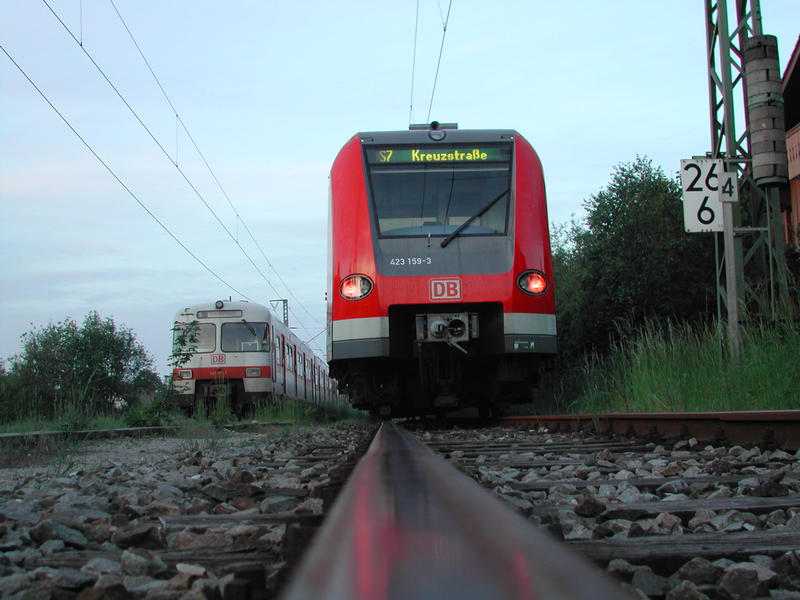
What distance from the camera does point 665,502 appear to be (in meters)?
2.79

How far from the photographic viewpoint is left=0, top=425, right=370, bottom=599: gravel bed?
1.74 metres

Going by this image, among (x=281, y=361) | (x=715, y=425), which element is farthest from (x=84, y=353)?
(x=715, y=425)

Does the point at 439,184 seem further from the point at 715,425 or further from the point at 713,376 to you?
the point at 715,425

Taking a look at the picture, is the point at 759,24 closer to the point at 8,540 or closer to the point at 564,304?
the point at 564,304

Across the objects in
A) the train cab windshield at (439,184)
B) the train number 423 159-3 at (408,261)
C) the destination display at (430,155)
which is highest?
the destination display at (430,155)

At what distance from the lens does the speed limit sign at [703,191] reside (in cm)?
832

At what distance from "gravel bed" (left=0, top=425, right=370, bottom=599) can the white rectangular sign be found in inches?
220

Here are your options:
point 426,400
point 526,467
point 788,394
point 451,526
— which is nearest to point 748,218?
point 426,400

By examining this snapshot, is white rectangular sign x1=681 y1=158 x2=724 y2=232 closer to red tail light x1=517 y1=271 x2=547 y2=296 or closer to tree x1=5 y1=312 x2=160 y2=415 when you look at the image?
red tail light x1=517 y1=271 x2=547 y2=296

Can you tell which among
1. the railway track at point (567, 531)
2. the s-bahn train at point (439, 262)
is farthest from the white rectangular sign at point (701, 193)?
the railway track at point (567, 531)

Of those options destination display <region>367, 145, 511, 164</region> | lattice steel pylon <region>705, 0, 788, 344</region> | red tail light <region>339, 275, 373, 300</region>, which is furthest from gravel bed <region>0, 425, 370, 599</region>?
lattice steel pylon <region>705, 0, 788, 344</region>

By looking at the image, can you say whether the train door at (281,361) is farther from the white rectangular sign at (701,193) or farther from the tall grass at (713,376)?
the white rectangular sign at (701,193)

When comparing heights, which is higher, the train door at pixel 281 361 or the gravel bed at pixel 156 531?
the train door at pixel 281 361

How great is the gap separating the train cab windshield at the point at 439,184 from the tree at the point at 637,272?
21.6 feet
